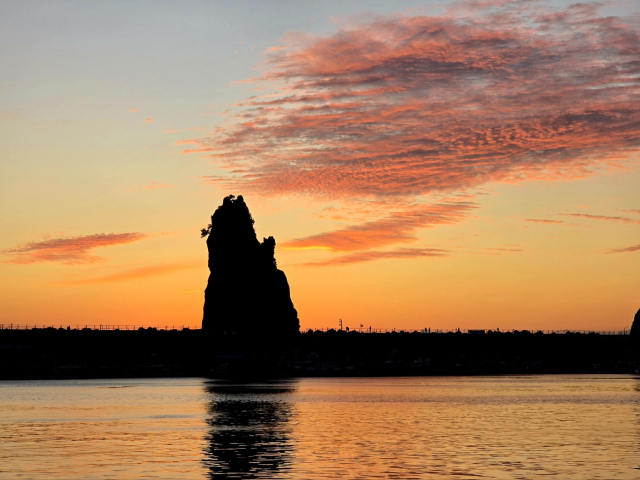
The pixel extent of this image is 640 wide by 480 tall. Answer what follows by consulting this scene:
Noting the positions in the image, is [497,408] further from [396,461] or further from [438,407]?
[396,461]

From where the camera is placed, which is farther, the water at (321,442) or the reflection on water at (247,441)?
the reflection on water at (247,441)

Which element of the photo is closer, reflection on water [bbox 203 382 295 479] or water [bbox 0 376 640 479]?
water [bbox 0 376 640 479]

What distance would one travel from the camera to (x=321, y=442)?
242 feet

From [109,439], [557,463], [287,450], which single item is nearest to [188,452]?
[287,450]

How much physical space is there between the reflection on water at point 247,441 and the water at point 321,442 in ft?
0.33

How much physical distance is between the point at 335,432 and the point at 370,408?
4264cm

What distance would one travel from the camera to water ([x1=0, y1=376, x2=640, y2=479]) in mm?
54781

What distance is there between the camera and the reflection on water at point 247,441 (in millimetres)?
55938

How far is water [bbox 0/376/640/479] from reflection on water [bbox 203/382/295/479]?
10 cm

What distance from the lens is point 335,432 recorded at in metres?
83.8

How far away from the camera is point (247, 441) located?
245 ft

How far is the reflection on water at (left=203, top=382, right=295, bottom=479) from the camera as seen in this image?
184 feet

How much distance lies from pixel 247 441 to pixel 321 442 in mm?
6590

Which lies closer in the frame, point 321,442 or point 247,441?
point 321,442
